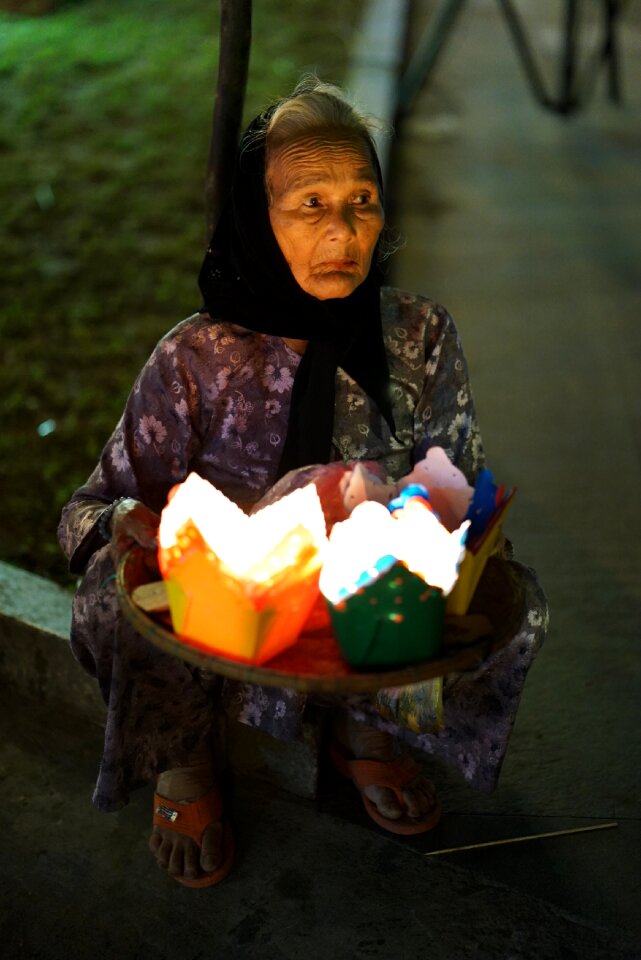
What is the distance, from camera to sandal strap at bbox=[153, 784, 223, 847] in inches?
104

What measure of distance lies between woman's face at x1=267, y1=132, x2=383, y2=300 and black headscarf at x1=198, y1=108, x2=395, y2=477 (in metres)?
0.04

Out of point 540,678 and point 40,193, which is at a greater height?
point 40,193

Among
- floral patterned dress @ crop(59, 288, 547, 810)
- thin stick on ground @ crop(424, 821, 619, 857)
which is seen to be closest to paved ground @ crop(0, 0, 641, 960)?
thin stick on ground @ crop(424, 821, 619, 857)

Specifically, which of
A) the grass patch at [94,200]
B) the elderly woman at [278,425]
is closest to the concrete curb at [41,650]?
the grass patch at [94,200]

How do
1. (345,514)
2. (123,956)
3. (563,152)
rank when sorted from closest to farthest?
(345,514), (123,956), (563,152)

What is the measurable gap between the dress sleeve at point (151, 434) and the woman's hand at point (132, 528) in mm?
316

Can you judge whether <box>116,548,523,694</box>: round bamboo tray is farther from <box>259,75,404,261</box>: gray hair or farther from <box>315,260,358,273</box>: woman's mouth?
<box>259,75,404,261</box>: gray hair

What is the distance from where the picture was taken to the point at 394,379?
271 cm

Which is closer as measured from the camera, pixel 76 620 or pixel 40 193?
pixel 76 620

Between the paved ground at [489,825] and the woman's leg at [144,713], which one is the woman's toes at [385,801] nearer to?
the paved ground at [489,825]

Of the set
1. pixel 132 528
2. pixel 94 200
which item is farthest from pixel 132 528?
pixel 94 200

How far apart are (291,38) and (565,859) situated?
7.82 meters

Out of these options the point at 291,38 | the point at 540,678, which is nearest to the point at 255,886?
the point at 540,678

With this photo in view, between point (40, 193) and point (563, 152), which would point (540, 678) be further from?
point (563, 152)
